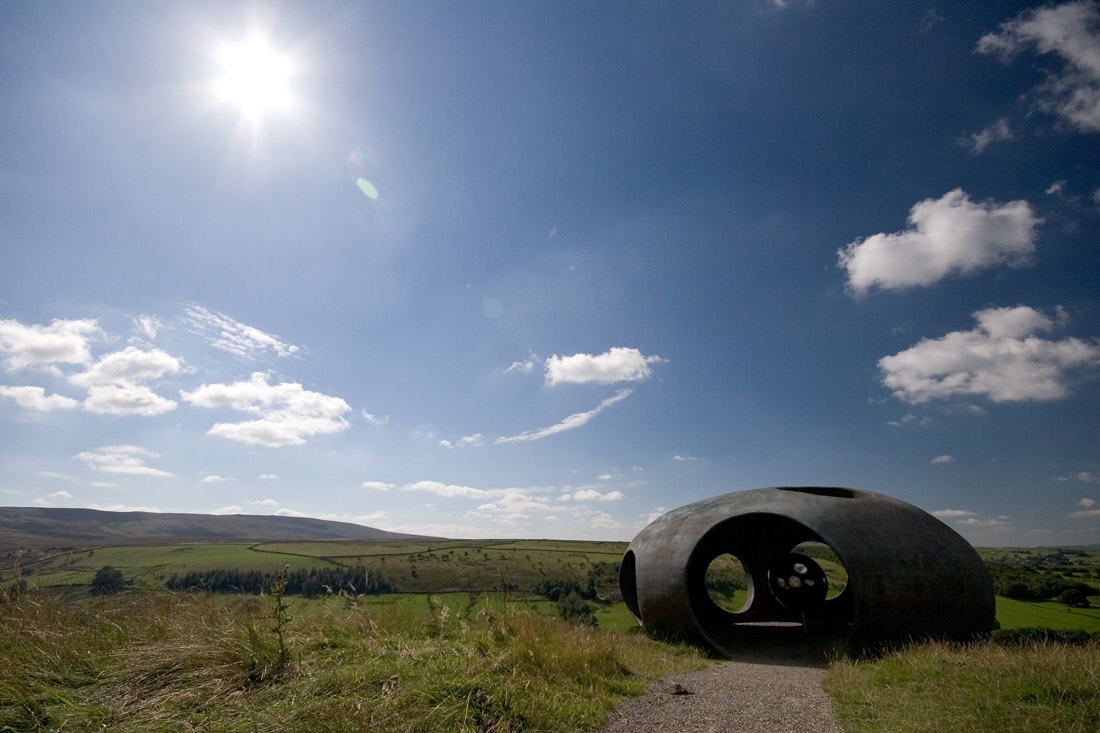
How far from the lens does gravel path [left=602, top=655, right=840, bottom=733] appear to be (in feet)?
19.4

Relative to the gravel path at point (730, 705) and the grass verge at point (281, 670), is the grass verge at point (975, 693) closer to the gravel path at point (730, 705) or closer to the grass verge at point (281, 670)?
the gravel path at point (730, 705)

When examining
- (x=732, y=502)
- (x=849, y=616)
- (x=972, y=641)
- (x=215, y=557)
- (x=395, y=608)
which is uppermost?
(x=732, y=502)

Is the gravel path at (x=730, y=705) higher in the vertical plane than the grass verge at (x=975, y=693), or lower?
lower

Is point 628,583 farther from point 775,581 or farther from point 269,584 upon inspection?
point 269,584

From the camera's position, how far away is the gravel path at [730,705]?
5926 millimetres

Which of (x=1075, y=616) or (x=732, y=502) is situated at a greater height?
(x=732, y=502)

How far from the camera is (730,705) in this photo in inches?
273

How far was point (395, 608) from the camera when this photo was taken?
878 centimetres

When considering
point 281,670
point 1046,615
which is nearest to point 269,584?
point 281,670

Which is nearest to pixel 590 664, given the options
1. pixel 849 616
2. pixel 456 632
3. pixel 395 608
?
pixel 456 632

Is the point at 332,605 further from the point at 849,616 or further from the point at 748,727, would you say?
the point at 849,616

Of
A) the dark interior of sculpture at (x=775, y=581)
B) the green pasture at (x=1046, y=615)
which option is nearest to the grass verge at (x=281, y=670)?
the dark interior of sculpture at (x=775, y=581)

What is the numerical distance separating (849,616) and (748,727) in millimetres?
15227

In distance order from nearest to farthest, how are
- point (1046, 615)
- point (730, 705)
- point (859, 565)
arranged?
point (730, 705) < point (859, 565) < point (1046, 615)
